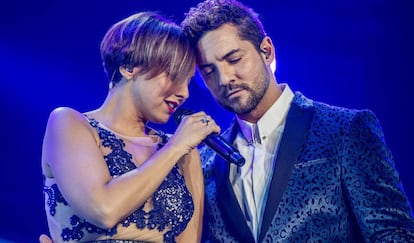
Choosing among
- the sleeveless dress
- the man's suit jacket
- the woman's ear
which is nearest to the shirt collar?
the man's suit jacket

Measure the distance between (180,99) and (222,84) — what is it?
25 centimetres

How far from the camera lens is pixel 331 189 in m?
1.84

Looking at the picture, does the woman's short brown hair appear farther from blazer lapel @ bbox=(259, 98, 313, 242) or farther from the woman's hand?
blazer lapel @ bbox=(259, 98, 313, 242)

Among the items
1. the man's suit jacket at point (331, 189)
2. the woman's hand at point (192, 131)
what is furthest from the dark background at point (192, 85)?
the woman's hand at point (192, 131)

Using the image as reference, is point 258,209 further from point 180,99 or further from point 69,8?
point 69,8

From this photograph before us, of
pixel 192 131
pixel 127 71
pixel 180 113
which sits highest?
pixel 127 71

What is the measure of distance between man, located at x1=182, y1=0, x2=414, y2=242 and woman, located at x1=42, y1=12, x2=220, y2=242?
16cm

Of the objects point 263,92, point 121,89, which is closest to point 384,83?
point 263,92

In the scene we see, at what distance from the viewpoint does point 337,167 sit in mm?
1859

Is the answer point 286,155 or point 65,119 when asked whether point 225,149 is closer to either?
point 286,155

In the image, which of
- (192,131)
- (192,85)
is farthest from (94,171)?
(192,85)

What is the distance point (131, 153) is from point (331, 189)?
25.3 inches

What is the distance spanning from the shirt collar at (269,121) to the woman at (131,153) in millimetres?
269

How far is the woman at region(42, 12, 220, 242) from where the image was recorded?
158 centimetres
